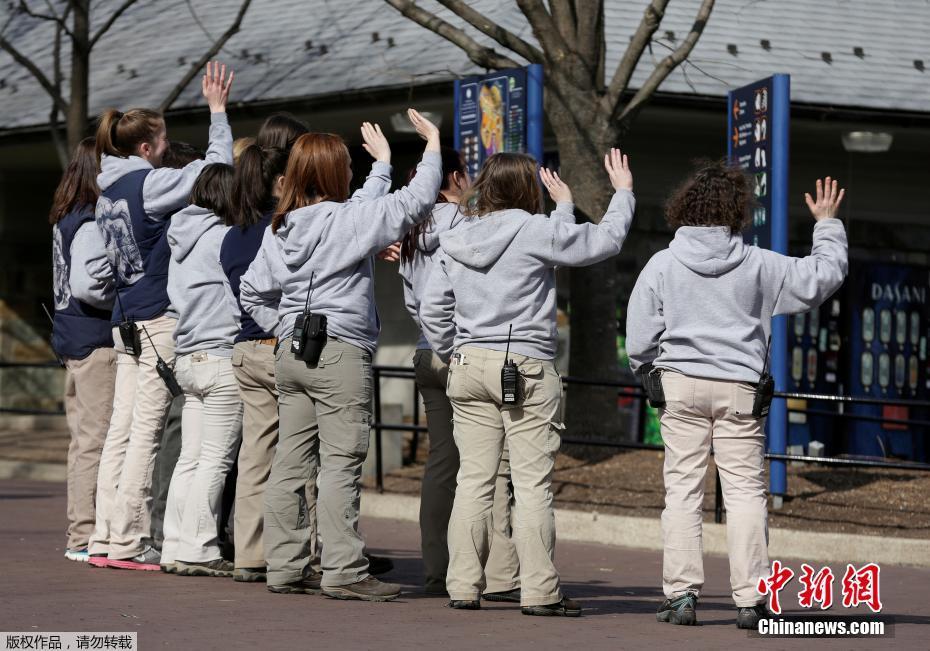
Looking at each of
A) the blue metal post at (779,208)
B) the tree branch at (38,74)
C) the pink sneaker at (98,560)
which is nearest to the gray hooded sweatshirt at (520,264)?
the pink sneaker at (98,560)

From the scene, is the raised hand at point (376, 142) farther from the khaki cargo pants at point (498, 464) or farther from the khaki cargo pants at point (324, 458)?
the khaki cargo pants at point (498, 464)

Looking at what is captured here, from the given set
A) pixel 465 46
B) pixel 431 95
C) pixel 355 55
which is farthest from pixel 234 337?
pixel 355 55

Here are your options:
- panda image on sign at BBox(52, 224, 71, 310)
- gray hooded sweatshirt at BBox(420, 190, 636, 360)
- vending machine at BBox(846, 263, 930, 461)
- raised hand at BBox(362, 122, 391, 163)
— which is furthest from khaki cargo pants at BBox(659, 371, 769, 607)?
A: vending machine at BBox(846, 263, 930, 461)

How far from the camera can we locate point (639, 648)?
5641mm

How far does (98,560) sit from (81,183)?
1.94 m

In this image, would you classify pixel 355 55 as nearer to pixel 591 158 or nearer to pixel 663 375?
pixel 591 158

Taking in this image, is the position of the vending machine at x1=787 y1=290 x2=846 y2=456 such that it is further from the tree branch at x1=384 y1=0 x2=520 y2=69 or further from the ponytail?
the ponytail

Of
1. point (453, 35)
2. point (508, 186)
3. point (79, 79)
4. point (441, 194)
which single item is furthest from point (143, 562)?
point (79, 79)

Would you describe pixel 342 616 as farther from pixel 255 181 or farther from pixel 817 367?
pixel 817 367

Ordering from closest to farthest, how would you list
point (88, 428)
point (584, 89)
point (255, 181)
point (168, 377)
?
point (255, 181)
point (168, 377)
point (88, 428)
point (584, 89)

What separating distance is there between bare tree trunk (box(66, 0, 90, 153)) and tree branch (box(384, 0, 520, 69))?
4.01 m

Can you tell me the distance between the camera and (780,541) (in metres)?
9.48

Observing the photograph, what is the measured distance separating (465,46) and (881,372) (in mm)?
6973

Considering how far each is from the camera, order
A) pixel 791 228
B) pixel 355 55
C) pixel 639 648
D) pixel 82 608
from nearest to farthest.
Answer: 1. pixel 639 648
2. pixel 82 608
3. pixel 355 55
4. pixel 791 228
